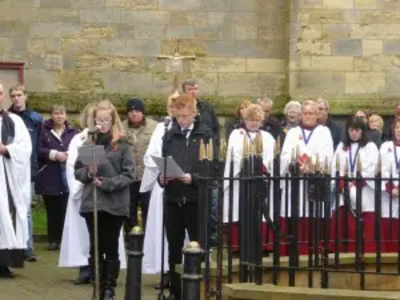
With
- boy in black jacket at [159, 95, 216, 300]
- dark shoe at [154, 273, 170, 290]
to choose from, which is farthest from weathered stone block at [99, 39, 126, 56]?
boy in black jacket at [159, 95, 216, 300]

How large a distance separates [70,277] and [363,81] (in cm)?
827

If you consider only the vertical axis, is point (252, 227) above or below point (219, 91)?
below

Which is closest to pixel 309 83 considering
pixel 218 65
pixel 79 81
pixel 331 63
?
pixel 331 63

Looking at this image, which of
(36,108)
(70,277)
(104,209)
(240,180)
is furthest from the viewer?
(36,108)

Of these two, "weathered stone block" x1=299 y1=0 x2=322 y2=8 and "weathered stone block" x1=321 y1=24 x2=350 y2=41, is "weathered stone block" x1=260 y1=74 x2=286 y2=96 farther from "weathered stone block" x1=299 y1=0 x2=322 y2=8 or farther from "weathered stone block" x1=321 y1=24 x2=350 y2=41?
"weathered stone block" x1=299 y1=0 x2=322 y2=8

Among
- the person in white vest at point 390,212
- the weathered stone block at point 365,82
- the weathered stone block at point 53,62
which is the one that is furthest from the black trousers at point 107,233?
the weathered stone block at point 365,82

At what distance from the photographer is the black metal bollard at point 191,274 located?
9.65 m

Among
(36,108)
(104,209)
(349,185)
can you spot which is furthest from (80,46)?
(349,185)

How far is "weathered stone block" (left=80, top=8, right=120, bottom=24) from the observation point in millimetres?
21438

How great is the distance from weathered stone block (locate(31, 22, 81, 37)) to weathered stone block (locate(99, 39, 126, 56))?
0.52 m

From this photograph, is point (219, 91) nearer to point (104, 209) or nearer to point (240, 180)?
point (104, 209)

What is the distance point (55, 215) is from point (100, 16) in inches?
216

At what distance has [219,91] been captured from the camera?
21.7 meters

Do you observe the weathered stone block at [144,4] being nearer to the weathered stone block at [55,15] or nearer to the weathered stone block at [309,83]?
the weathered stone block at [55,15]
